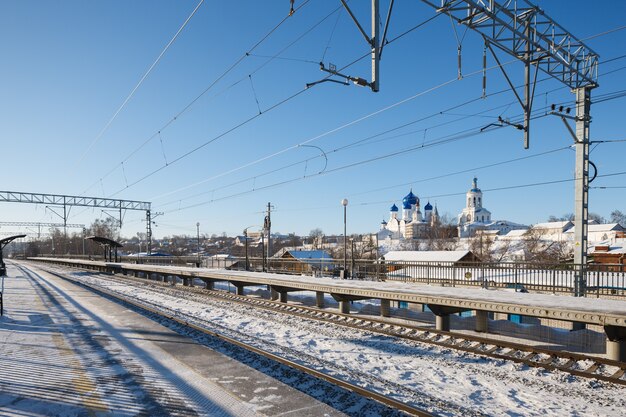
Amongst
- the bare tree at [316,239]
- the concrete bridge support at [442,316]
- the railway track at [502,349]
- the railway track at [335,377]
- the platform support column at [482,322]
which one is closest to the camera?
the railway track at [335,377]

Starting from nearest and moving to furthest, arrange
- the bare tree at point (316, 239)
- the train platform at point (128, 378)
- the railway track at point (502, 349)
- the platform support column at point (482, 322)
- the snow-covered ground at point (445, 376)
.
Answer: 1. the train platform at point (128, 378)
2. the snow-covered ground at point (445, 376)
3. the railway track at point (502, 349)
4. the platform support column at point (482, 322)
5. the bare tree at point (316, 239)

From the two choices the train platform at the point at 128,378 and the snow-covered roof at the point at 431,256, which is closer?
the train platform at the point at 128,378

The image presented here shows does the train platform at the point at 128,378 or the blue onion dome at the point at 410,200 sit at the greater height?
the blue onion dome at the point at 410,200

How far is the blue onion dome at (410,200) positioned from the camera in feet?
509

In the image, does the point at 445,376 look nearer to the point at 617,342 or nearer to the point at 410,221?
the point at 617,342

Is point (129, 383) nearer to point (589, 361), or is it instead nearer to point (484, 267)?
point (589, 361)

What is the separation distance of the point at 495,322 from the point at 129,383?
11811mm

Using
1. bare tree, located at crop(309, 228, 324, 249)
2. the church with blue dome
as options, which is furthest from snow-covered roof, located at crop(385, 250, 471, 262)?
the church with blue dome

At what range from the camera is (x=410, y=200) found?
156 m

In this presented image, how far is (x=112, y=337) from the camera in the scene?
10891 millimetres

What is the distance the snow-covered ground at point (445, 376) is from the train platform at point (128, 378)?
191 cm

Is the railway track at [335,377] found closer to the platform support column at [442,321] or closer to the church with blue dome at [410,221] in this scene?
the platform support column at [442,321]

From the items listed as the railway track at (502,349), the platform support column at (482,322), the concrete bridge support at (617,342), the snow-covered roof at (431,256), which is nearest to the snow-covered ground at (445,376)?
the railway track at (502,349)

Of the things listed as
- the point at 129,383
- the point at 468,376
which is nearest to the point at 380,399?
the point at 468,376
